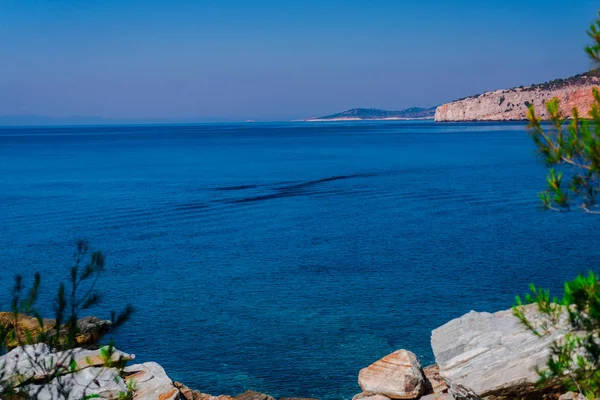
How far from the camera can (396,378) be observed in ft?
51.1

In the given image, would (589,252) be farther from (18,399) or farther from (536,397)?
(18,399)

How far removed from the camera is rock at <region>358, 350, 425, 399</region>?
50.2ft

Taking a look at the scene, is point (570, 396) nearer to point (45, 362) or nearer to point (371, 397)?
point (371, 397)

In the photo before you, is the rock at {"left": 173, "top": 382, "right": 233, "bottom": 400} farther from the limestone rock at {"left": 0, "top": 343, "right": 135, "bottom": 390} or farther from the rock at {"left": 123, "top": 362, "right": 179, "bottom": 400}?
the limestone rock at {"left": 0, "top": 343, "right": 135, "bottom": 390}

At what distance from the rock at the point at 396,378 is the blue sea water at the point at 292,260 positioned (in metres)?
3.08

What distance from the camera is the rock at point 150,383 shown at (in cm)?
1562

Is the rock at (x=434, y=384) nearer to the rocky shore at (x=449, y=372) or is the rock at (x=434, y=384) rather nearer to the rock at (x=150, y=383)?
the rocky shore at (x=449, y=372)

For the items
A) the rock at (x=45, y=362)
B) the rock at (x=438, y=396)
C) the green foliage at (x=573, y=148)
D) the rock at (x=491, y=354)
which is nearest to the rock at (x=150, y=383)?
the rock at (x=45, y=362)

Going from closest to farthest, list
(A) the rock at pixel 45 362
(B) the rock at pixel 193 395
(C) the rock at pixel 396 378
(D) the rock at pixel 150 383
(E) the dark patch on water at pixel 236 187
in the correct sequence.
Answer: (A) the rock at pixel 45 362
(C) the rock at pixel 396 378
(D) the rock at pixel 150 383
(B) the rock at pixel 193 395
(E) the dark patch on water at pixel 236 187

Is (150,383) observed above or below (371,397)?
above

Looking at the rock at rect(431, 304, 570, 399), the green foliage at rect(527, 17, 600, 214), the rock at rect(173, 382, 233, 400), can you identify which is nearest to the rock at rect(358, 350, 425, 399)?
the rock at rect(431, 304, 570, 399)

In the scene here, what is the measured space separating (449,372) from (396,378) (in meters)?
2.25

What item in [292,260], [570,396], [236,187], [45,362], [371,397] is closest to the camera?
[45,362]

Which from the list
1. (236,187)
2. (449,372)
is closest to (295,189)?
(236,187)
